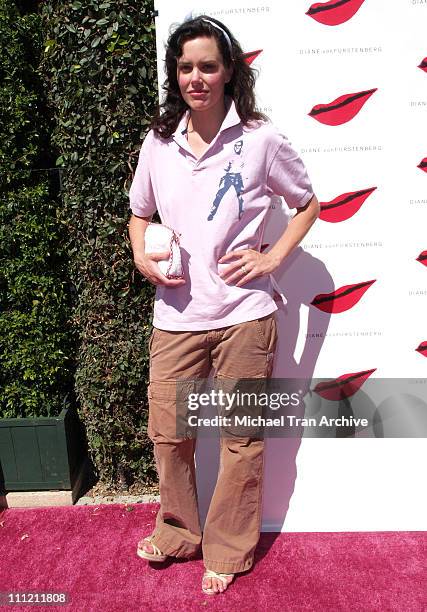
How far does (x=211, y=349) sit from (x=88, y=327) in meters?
0.95

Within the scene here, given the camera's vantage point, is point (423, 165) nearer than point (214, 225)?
No

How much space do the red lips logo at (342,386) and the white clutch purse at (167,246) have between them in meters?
1.02

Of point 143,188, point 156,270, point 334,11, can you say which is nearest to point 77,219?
point 143,188

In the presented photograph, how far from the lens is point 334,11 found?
229 cm

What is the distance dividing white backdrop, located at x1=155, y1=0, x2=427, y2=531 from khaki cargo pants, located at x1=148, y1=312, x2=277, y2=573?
30cm

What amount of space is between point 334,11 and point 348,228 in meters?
0.92

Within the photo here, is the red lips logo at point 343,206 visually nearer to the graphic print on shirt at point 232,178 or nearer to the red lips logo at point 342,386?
the graphic print on shirt at point 232,178

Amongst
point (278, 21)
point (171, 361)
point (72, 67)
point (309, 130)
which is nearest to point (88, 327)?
point (171, 361)

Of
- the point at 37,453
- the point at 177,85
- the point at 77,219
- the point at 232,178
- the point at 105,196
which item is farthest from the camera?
the point at 37,453

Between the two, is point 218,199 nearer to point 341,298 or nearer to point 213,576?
point 341,298

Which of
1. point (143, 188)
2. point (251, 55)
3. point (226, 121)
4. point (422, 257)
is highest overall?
point (251, 55)

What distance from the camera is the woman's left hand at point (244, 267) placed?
2078 millimetres

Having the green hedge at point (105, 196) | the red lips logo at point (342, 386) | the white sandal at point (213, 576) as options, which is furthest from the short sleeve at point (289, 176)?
the white sandal at point (213, 576)

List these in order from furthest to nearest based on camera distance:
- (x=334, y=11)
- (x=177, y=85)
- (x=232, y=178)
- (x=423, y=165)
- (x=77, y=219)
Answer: (x=77, y=219), (x=423, y=165), (x=334, y=11), (x=177, y=85), (x=232, y=178)
